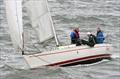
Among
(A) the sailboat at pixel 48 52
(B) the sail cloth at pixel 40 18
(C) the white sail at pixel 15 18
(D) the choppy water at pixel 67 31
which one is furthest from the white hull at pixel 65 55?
(C) the white sail at pixel 15 18

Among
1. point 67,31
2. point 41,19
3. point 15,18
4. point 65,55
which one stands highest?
point 15,18

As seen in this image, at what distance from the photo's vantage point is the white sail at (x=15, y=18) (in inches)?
961

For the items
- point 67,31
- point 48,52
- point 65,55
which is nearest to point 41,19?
point 48,52

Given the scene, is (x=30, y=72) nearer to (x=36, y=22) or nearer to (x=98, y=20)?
(x=36, y=22)

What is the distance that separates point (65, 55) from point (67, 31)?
42.7 feet

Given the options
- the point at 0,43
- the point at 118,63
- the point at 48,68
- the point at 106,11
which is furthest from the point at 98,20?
the point at 48,68

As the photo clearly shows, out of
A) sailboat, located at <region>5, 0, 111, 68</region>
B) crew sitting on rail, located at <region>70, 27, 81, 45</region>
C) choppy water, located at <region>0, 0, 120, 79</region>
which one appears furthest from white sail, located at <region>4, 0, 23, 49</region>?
crew sitting on rail, located at <region>70, 27, 81, 45</region>

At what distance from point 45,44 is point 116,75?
428 cm

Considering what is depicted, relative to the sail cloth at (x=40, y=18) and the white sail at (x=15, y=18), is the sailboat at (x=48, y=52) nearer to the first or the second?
the sail cloth at (x=40, y=18)

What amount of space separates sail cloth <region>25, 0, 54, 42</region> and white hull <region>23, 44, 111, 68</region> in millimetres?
973

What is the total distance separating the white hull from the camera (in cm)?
2636

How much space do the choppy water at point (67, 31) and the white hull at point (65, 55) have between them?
1.28 ft

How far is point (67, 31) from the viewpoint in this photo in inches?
1561

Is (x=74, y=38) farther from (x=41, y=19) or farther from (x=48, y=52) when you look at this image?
(x=41, y=19)
